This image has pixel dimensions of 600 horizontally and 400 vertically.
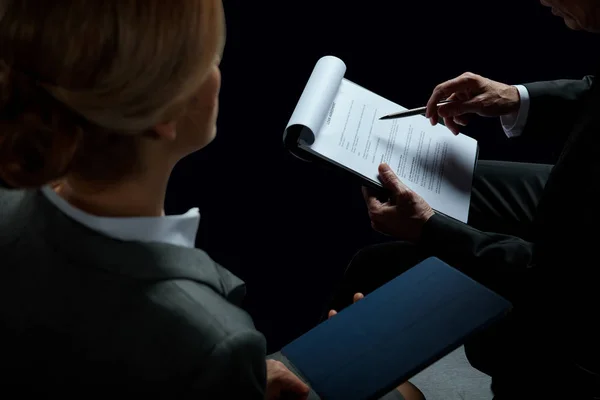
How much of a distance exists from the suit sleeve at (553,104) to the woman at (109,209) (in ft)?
2.94

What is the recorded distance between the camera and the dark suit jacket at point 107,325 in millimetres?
599

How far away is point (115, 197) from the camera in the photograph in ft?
2.18

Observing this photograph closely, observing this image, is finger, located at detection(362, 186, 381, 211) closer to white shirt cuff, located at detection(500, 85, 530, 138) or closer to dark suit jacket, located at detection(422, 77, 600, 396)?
dark suit jacket, located at detection(422, 77, 600, 396)

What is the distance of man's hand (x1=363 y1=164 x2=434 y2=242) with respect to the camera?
1085 mm

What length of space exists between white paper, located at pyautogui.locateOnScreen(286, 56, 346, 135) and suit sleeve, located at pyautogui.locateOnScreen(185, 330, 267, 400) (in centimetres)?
54

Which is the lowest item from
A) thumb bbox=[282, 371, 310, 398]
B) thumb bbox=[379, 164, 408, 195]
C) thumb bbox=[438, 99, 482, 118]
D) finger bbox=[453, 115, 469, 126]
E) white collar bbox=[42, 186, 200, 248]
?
thumb bbox=[282, 371, 310, 398]

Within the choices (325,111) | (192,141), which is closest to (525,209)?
(325,111)

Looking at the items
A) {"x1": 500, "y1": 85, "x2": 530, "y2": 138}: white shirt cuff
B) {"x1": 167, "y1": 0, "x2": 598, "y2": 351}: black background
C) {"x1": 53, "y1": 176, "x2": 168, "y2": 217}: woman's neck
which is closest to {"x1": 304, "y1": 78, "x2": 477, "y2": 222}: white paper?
{"x1": 500, "y1": 85, "x2": 530, "y2": 138}: white shirt cuff

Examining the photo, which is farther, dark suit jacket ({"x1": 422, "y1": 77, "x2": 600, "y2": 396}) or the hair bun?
dark suit jacket ({"x1": 422, "y1": 77, "x2": 600, "y2": 396})

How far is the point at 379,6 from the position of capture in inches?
62.5

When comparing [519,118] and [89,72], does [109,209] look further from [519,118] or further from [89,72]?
[519,118]

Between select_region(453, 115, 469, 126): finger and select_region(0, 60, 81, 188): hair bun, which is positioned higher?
select_region(0, 60, 81, 188): hair bun

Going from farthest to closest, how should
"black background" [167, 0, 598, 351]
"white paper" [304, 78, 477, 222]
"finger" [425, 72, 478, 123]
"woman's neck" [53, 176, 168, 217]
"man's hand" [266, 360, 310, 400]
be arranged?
1. "black background" [167, 0, 598, 351]
2. "finger" [425, 72, 478, 123]
3. "white paper" [304, 78, 477, 222]
4. "man's hand" [266, 360, 310, 400]
5. "woman's neck" [53, 176, 168, 217]

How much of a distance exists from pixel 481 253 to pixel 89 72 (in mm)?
761
